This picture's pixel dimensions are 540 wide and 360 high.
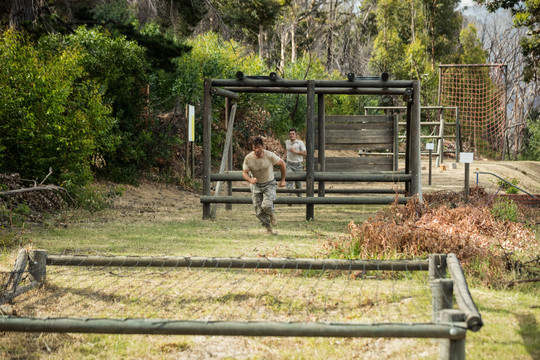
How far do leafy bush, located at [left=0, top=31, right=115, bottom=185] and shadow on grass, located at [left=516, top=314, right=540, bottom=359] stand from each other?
854 cm

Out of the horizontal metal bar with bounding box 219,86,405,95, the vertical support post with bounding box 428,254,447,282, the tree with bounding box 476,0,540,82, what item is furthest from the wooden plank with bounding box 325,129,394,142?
the vertical support post with bounding box 428,254,447,282

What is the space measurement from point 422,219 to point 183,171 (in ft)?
42.1

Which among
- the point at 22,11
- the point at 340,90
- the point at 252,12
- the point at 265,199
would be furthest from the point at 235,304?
the point at 252,12

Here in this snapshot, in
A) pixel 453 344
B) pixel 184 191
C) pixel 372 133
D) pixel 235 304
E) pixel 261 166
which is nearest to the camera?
pixel 453 344

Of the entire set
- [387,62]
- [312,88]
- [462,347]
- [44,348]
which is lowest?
[44,348]

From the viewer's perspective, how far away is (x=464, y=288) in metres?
4.24

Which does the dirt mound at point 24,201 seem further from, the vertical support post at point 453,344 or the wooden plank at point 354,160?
the vertical support post at point 453,344

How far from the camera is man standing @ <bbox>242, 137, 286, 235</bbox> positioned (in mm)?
9945

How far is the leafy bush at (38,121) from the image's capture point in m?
11.0

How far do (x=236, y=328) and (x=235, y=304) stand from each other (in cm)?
215

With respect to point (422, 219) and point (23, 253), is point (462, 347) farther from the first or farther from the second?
point (422, 219)

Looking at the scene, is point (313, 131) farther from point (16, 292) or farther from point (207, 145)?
point (16, 292)

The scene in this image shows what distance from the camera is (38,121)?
37.4 ft

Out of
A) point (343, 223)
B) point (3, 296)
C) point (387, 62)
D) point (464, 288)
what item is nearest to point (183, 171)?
point (343, 223)
